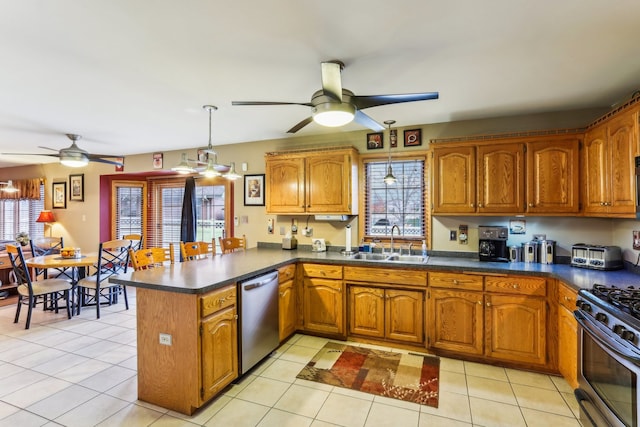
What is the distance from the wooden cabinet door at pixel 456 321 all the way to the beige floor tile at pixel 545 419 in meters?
0.70

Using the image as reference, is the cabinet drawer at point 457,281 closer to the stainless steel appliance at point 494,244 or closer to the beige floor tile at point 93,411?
the stainless steel appliance at point 494,244

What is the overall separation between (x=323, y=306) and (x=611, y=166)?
2796 mm

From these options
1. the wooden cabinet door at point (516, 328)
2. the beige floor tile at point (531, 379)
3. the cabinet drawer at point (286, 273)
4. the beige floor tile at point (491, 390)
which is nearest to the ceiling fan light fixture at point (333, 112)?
the cabinet drawer at point (286, 273)

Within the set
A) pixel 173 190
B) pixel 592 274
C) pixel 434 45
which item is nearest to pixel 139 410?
pixel 434 45

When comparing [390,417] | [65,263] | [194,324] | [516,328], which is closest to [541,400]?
[516,328]

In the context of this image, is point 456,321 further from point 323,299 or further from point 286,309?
point 286,309

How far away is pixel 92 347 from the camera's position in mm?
3205

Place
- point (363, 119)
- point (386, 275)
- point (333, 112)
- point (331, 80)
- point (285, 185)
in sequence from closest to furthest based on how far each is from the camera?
point (331, 80) < point (333, 112) < point (363, 119) < point (386, 275) < point (285, 185)

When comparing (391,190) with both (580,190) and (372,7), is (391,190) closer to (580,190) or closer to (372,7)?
(580,190)

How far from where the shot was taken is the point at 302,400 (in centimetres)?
234

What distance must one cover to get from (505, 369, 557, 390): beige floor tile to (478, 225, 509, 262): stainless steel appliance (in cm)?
102

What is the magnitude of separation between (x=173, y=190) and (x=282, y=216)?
9.16 ft

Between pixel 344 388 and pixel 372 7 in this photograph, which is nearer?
pixel 372 7

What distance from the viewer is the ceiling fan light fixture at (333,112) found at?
2021mm
